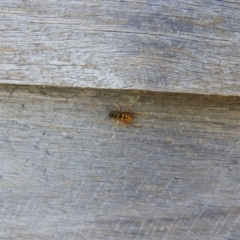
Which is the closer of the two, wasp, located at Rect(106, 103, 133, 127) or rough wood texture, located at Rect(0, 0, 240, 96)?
rough wood texture, located at Rect(0, 0, 240, 96)

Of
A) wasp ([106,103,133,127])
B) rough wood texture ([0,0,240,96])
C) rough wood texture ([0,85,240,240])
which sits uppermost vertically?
rough wood texture ([0,0,240,96])

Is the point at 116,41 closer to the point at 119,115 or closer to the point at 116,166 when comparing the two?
the point at 119,115

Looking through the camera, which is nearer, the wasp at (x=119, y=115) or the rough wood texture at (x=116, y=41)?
the rough wood texture at (x=116, y=41)

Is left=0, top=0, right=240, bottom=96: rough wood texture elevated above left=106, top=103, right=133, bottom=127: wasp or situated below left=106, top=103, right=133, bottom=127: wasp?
above

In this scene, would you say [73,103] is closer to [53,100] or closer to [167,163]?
[53,100]
